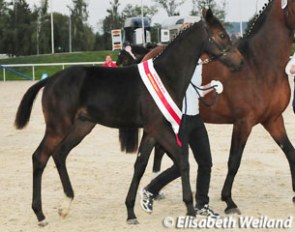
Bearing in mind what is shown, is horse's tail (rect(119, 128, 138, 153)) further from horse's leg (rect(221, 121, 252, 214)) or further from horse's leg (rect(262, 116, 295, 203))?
horse's leg (rect(262, 116, 295, 203))

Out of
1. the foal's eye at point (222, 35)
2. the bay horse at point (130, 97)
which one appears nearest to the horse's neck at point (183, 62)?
the bay horse at point (130, 97)

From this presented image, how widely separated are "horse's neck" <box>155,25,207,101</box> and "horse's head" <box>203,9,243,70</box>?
0.08 m

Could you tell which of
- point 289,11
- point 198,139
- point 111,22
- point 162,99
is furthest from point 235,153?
point 111,22

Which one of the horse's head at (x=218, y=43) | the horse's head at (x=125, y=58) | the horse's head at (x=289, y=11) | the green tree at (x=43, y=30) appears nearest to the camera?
the horse's head at (x=218, y=43)

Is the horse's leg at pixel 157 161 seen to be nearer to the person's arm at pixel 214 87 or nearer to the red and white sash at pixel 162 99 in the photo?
the person's arm at pixel 214 87

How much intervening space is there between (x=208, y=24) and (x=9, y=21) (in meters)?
53.6

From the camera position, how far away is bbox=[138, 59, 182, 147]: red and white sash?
5020 mm

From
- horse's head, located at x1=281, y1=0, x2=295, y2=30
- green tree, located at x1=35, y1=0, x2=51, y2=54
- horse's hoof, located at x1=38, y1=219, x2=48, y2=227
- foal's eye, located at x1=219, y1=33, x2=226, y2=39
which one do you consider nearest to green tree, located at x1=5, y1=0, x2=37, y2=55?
green tree, located at x1=35, y1=0, x2=51, y2=54

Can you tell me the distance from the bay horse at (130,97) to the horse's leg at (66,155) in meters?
0.25

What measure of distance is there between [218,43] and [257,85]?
770mm

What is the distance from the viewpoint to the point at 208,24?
5141mm

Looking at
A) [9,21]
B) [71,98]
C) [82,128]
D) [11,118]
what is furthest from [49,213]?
[9,21]

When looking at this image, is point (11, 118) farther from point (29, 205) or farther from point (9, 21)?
point (9, 21)

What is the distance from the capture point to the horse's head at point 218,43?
16.9ft
